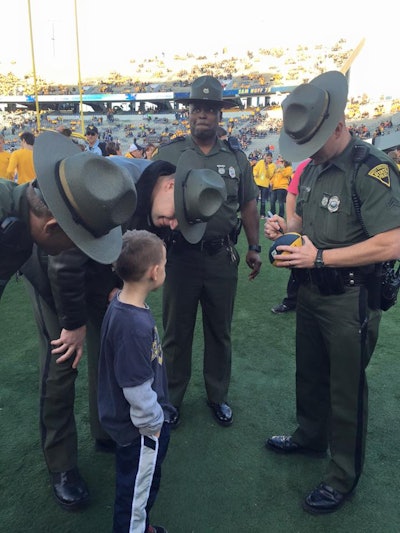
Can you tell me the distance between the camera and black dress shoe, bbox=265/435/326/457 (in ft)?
8.14

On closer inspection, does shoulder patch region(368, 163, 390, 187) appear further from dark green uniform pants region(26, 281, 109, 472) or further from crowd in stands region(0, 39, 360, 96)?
crowd in stands region(0, 39, 360, 96)

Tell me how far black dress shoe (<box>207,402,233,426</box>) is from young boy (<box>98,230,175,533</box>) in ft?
3.43

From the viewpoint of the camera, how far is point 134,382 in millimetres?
1576

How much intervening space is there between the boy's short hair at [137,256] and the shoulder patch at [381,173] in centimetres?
101

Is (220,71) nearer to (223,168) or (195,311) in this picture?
(223,168)

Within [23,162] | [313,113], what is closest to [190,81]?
[23,162]

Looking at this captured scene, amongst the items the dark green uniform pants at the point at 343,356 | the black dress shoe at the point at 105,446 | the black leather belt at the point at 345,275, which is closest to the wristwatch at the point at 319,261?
the black leather belt at the point at 345,275

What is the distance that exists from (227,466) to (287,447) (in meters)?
0.39

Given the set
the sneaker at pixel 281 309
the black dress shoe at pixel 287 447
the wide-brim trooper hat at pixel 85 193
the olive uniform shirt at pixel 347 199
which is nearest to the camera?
the wide-brim trooper hat at pixel 85 193

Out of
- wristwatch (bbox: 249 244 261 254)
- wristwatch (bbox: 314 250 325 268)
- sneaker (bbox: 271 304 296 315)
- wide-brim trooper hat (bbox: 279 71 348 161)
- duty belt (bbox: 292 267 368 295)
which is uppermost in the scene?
wide-brim trooper hat (bbox: 279 71 348 161)

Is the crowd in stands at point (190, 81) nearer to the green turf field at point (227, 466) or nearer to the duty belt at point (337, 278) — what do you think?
the green turf field at point (227, 466)

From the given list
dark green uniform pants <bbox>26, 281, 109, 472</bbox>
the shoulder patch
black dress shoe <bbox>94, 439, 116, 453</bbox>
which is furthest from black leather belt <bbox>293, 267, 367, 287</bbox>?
black dress shoe <bbox>94, 439, 116, 453</bbox>

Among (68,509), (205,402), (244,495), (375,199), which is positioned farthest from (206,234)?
(68,509)

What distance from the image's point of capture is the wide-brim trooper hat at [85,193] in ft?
4.67
